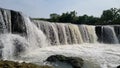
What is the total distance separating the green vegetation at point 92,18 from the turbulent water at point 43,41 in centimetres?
2373

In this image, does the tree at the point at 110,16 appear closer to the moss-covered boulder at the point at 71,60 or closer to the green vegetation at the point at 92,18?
the green vegetation at the point at 92,18

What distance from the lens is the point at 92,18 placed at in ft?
190

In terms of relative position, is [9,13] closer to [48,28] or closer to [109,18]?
[48,28]

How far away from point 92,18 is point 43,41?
124ft

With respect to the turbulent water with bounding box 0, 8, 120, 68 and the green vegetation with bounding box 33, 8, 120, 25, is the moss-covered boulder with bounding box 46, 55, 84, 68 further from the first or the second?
the green vegetation with bounding box 33, 8, 120, 25

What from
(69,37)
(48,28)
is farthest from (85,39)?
(48,28)

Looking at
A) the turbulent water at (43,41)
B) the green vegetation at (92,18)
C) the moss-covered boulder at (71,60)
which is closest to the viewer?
the moss-covered boulder at (71,60)

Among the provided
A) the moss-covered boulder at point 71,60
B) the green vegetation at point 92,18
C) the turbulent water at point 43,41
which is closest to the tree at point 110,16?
the green vegetation at point 92,18

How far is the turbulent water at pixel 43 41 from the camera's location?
50.9 ft

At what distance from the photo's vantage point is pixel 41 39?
68.8 ft

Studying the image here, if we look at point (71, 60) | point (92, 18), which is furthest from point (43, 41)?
point (92, 18)

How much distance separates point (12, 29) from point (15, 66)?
10.5 meters

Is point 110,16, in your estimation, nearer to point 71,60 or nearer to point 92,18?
point 92,18

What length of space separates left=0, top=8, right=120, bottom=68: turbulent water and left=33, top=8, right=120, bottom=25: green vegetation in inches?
934
